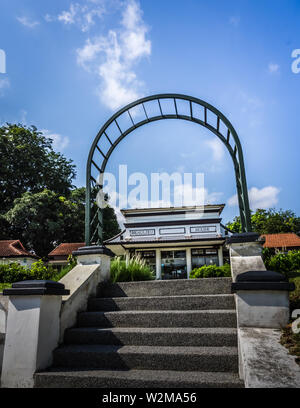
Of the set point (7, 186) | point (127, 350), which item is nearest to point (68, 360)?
point (127, 350)

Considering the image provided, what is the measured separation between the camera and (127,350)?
271 centimetres

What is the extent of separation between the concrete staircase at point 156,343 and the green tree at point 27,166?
1033 inches

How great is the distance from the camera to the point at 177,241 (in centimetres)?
2048

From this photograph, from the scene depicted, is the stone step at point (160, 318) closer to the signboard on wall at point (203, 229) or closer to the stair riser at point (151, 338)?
the stair riser at point (151, 338)

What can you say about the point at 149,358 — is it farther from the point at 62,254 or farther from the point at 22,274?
the point at 62,254

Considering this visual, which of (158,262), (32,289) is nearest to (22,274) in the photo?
(32,289)

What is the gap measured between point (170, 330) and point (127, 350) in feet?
1.73

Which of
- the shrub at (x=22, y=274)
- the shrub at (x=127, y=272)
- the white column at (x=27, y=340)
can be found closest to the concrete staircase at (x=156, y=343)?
the white column at (x=27, y=340)

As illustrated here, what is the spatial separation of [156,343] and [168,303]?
2.27ft

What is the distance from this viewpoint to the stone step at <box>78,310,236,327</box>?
3.05 m

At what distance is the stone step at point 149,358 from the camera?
2461 mm
